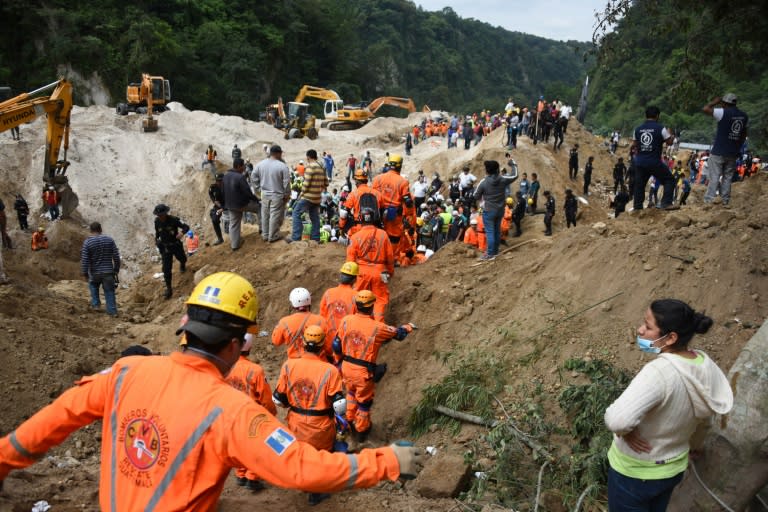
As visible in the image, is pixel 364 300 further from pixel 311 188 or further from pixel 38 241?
pixel 38 241

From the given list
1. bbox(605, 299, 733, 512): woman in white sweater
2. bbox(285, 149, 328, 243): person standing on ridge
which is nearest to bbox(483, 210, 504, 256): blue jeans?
bbox(285, 149, 328, 243): person standing on ridge

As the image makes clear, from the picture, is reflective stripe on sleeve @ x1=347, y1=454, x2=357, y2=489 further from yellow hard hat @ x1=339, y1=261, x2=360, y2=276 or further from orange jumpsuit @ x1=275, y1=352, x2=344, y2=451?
yellow hard hat @ x1=339, y1=261, x2=360, y2=276

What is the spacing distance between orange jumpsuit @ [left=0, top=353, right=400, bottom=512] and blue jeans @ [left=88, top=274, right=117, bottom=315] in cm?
881

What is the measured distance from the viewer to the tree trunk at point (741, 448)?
135 inches

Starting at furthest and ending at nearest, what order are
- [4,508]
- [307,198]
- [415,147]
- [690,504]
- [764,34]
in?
[415,147] → [307,198] → [764,34] → [4,508] → [690,504]

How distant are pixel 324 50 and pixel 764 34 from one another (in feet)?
214

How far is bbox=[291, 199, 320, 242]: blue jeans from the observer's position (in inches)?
416

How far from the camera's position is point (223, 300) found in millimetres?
2570

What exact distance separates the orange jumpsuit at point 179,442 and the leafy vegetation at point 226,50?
41678mm

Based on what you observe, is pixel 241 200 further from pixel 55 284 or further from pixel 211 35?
pixel 211 35

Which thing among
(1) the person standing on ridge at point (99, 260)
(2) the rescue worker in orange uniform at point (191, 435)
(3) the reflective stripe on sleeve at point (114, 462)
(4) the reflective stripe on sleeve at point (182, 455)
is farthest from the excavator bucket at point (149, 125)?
(4) the reflective stripe on sleeve at point (182, 455)

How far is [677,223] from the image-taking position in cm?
774

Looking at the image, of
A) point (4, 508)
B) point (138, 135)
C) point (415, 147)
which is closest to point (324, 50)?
point (415, 147)

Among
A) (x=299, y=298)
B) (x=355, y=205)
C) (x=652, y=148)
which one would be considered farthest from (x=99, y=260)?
(x=652, y=148)
